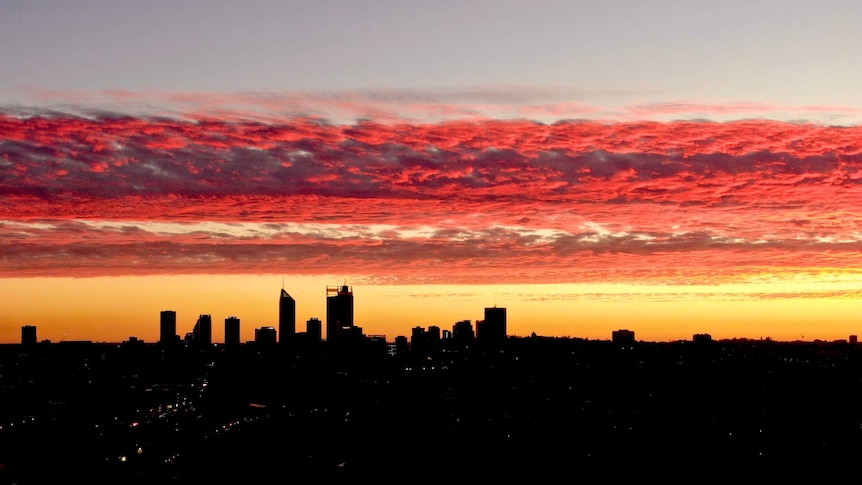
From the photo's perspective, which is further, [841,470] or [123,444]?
[123,444]

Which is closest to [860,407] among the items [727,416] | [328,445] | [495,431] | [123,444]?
[727,416]

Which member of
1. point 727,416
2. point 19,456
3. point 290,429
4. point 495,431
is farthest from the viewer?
point 727,416

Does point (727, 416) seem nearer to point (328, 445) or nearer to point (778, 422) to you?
point (778, 422)

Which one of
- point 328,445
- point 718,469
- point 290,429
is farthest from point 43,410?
point 718,469

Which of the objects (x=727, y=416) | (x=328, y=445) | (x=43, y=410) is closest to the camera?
(x=328, y=445)

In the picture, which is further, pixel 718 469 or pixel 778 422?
pixel 778 422

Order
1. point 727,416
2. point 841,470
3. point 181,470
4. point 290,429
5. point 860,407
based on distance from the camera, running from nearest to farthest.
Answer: point 841,470 < point 181,470 < point 290,429 < point 727,416 < point 860,407

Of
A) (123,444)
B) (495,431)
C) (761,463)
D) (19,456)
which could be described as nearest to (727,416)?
(495,431)

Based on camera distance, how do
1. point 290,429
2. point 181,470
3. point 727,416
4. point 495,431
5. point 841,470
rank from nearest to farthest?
point 841,470 < point 181,470 < point 495,431 < point 290,429 < point 727,416

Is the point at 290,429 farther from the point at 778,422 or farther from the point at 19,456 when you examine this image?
the point at 778,422
